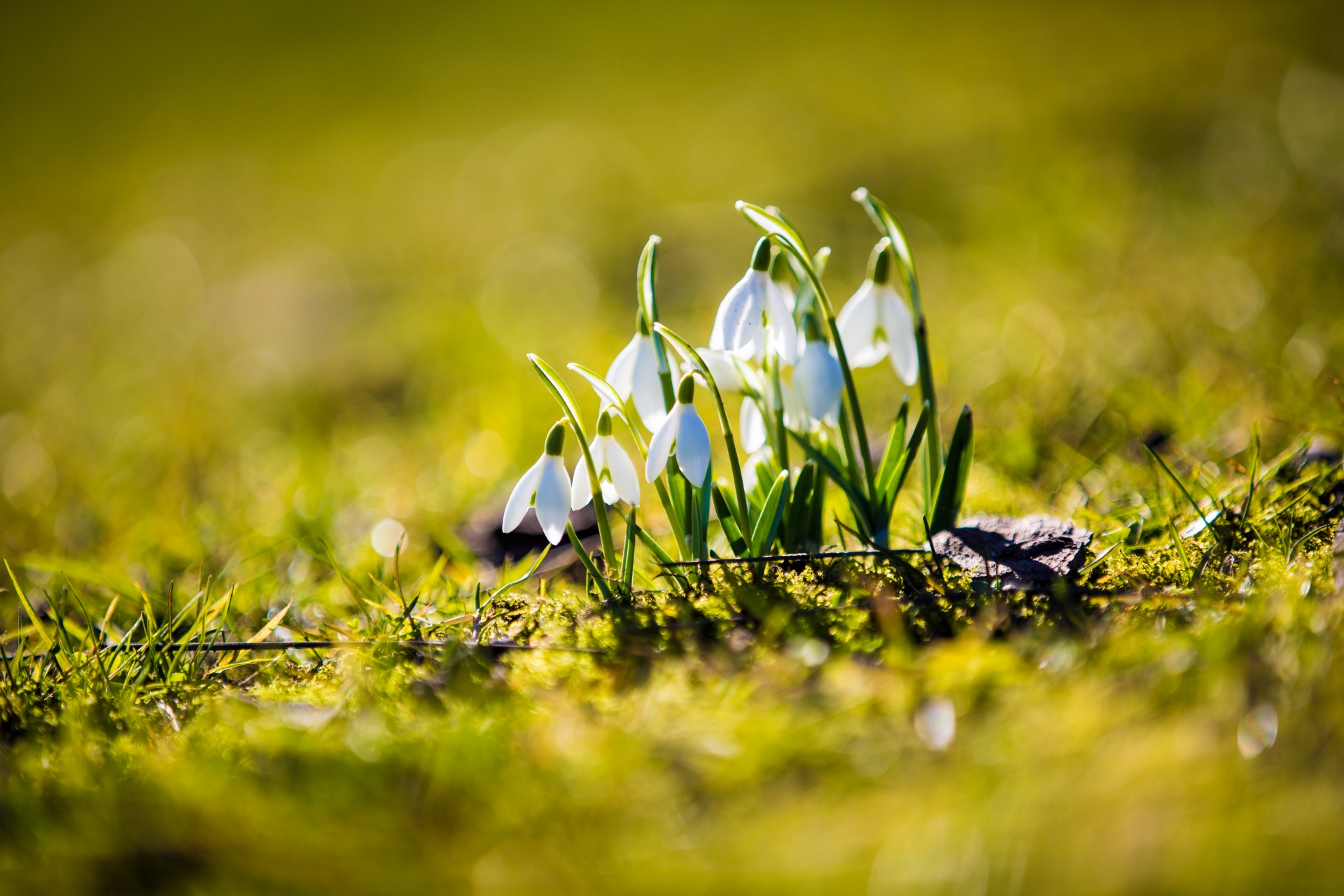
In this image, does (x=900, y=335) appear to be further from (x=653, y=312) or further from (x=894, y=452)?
(x=653, y=312)

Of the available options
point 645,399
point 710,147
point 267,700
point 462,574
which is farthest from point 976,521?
point 710,147

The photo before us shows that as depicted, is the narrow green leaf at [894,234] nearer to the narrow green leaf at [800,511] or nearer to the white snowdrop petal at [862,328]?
the white snowdrop petal at [862,328]

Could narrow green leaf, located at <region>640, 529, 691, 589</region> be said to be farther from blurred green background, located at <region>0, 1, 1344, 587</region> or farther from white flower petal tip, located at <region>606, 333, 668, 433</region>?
blurred green background, located at <region>0, 1, 1344, 587</region>

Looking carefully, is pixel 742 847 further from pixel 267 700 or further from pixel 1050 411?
pixel 1050 411

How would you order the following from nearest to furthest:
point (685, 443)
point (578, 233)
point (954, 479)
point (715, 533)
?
1. point (685, 443)
2. point (954, 479)
3. point (715, 533)
4. point (578, 233)

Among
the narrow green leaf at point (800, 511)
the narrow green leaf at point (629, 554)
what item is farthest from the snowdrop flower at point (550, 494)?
the narrow green leaf at point (800, 511)

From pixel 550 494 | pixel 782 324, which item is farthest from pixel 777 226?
pixel 550 494
